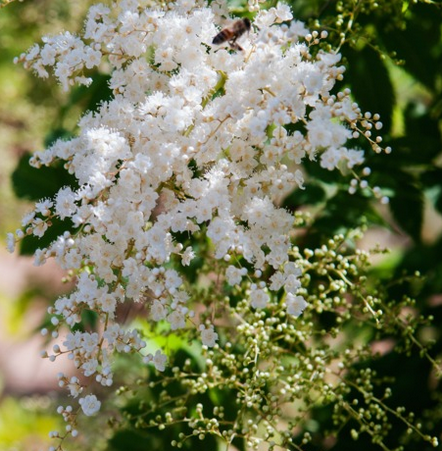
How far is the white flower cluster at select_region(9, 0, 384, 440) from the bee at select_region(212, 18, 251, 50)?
20mm

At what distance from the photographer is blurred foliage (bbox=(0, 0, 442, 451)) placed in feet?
6.55

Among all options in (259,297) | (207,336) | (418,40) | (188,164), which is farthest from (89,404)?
(418,40)

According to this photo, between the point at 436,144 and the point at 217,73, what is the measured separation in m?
1.11

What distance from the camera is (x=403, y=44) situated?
2066 millimetres

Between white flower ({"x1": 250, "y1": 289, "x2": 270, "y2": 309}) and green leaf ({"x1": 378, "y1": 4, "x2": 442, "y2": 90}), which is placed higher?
green leaf ({"x1": 378, "y1": 4, "x2": 442, "y2": 90})

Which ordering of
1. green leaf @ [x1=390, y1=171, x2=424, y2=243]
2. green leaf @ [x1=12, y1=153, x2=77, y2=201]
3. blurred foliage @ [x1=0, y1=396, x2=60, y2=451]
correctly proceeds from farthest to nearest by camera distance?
blurred foliage @ [x1=0, y1=396, x2=60, y2=451], green leaf @ [x1=390, y1=171, x2=424, y2=243], green leaf @ [x1=12, y1=153, x2=77, y2=201]

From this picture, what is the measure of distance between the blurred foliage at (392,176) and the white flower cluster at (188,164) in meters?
0.33

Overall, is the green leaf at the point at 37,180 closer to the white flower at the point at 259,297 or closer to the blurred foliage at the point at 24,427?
the white flower at the point at 259,297

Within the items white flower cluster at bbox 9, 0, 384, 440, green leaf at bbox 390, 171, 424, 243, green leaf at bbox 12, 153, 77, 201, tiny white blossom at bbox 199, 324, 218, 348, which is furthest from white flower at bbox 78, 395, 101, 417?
green leaf at bbox 390, 171, 424, 243

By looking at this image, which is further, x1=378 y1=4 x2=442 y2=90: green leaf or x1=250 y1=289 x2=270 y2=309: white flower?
x1=378 y1=4 x2=442 y2=90: green leaf

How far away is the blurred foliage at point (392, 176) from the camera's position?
6.55 ft

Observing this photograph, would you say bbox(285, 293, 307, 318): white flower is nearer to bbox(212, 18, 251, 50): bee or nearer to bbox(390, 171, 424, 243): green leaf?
bbox(212, 18, 251, 50): bee

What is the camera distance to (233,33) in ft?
4.91

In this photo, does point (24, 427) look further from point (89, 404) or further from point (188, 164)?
point (188, 164)
